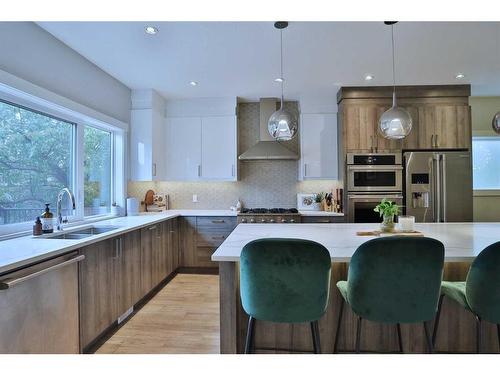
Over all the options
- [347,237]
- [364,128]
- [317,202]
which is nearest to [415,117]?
[364,128]

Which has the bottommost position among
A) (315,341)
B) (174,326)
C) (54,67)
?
(174,326)

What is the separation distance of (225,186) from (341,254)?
11.1 ft

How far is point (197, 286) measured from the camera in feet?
12.4

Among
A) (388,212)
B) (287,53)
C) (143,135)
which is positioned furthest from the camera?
(143,135)

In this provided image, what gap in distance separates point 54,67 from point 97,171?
4.41 ft

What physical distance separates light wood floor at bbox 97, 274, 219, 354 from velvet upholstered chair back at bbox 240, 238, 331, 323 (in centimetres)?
106

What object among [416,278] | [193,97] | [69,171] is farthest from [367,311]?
[193,97]

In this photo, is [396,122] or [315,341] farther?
[396,122]

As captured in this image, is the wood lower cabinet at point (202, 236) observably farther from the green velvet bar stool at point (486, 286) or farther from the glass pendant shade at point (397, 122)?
the green velvet bar stool at point (486, 286)

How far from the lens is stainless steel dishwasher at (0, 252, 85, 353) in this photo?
1532 mm

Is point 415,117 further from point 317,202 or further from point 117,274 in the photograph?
point 117,274

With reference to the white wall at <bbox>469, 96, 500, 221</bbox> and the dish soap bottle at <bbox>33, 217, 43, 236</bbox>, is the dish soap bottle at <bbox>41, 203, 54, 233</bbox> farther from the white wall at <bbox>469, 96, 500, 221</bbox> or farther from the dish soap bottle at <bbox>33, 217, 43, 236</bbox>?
the white wall at <bbox>469, 96, 500, 221</bbox>

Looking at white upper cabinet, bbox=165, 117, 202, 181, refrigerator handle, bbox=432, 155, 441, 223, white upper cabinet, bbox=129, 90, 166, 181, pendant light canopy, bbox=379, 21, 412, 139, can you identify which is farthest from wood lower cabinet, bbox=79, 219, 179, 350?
refrigerator handle, bbox=432, 155, 441, 223

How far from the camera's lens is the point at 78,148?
10.6 ft
